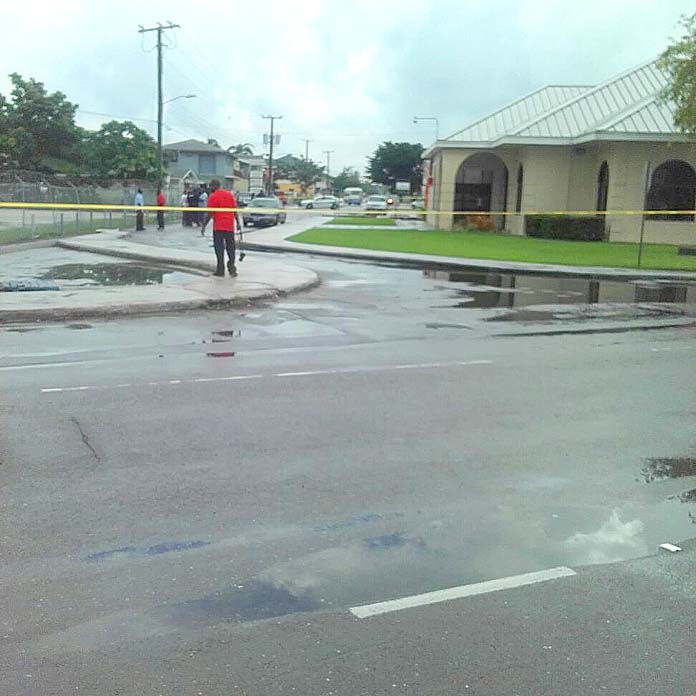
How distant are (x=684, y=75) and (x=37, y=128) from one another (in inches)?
2088

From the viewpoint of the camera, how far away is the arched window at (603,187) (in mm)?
39062

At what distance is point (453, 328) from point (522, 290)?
6401mm

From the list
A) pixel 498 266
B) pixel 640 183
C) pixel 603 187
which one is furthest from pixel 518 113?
pixel 498 266

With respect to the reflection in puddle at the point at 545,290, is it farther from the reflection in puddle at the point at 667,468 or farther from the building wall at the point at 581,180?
the building wall at the point at 581,180

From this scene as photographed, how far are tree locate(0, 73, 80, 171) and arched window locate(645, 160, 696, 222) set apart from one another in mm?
47424

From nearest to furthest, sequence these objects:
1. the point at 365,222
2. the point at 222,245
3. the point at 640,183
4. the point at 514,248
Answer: the point at 222,245 < the point at 514,248 < the point at 640,183 < the point at 365,222

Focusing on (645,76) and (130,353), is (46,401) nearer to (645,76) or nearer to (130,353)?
(130,353)

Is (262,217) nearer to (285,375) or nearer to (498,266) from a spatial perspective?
(498,266)

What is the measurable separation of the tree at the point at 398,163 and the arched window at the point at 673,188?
3262 inches

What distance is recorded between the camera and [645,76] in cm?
4425

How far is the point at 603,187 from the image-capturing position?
3984 centimetres

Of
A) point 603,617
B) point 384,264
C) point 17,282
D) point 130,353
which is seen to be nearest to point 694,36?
point 384,264

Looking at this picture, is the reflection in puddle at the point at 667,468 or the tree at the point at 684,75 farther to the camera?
the tree at the point at 684,75

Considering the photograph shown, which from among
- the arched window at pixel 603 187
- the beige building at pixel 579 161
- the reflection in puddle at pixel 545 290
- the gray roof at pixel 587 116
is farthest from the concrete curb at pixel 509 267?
the arched window at pixel 603 187
